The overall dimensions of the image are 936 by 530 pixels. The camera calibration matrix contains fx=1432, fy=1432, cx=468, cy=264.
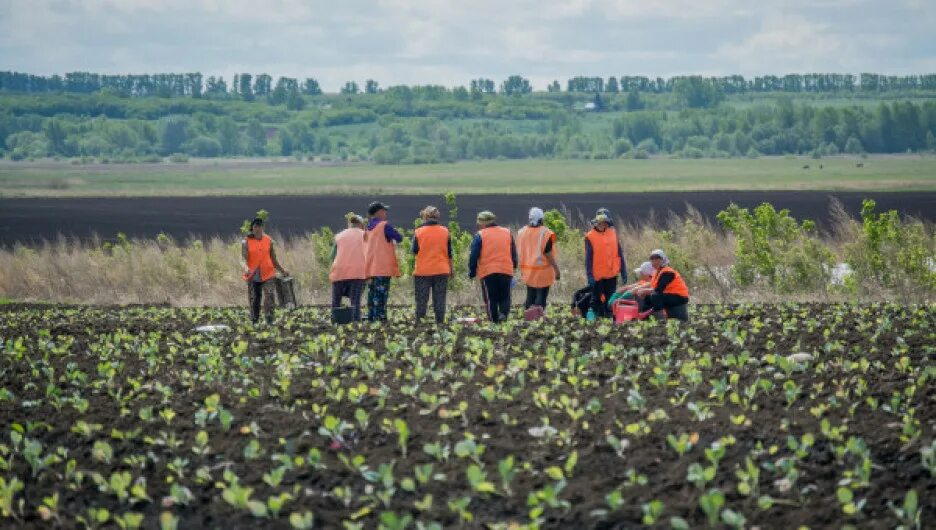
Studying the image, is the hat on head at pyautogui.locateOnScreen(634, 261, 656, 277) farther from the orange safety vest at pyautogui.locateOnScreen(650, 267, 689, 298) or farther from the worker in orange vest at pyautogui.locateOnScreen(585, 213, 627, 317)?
the orange safety vest at pyautogui.locateOnScreen(650, 267, 689, 298)

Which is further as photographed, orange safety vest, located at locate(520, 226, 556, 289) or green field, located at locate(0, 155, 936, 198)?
green field, located at locate(0, 155, 936, 198)

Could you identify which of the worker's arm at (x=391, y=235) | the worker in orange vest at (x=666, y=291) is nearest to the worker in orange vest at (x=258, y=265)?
the worker's arm at (x=391, y=235)

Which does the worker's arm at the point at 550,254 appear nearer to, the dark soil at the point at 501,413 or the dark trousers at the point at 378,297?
the dark soil at the point at 501,413

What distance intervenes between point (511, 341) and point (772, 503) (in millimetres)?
7282

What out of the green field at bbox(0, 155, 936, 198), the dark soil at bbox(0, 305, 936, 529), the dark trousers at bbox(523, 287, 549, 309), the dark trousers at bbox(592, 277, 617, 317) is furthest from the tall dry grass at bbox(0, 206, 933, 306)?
the green field at bbox(0, 155, 936, 198)

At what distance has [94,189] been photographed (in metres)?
124

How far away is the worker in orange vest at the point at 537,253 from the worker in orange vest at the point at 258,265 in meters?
3.51

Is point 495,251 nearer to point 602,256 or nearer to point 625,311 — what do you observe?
point 602,256

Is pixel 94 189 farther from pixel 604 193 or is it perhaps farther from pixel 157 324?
pixel 157 324

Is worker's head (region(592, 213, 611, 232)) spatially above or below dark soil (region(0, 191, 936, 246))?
above

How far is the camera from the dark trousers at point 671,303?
17.9 m

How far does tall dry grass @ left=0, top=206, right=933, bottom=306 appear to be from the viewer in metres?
26.8


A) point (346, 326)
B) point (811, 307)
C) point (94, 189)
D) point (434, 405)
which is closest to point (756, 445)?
point (434, 405)

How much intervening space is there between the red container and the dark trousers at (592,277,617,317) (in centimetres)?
44
